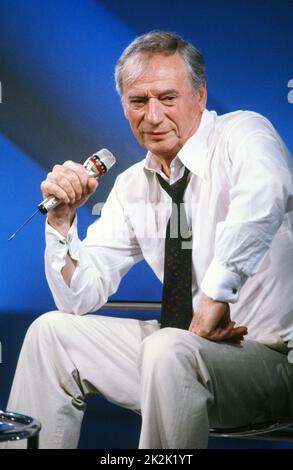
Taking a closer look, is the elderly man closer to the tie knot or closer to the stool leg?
the tie knot

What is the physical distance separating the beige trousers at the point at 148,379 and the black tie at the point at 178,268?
0.20 ft

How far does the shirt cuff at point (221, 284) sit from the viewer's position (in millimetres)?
1766

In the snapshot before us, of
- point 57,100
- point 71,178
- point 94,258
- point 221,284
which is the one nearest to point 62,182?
point 71,178

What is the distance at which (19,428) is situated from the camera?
1.49 meters

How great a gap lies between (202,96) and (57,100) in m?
0.49

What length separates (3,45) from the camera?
2.46 meters

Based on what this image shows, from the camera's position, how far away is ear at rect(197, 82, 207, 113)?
220 centimetres

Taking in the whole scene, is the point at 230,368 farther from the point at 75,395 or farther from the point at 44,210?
the point at 44,210

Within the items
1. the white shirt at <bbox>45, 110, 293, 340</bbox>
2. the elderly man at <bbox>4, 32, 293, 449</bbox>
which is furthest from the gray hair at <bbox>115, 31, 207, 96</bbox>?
the white shirt at <bbox>45, 110, 293, 340</bbox>

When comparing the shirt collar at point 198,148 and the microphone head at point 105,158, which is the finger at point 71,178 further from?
the shirt collar at point 198,148

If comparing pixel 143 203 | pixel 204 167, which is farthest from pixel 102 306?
pixel 204 167

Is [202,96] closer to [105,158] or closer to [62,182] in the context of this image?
[105,158]

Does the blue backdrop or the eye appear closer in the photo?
the eye

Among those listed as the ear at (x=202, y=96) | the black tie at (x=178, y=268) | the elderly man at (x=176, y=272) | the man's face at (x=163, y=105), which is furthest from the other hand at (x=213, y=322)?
the ear at (x=202, y=96)
